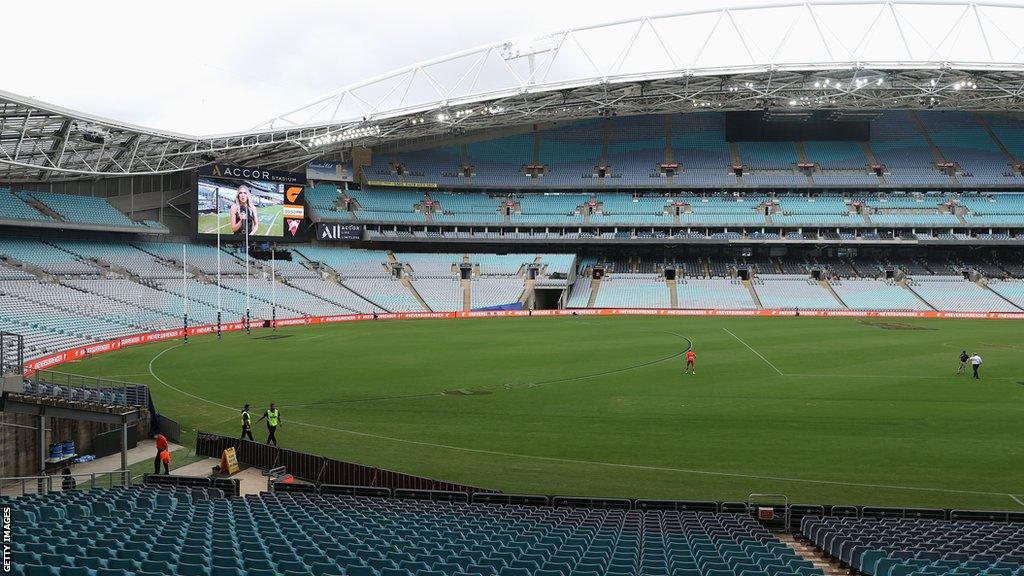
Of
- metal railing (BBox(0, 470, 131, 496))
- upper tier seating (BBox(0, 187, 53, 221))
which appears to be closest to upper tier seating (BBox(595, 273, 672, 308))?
upper tier seating (BBox(0, 187, 53, 221))

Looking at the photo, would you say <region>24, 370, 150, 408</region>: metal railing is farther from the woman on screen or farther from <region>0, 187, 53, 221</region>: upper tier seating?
the woman on screen

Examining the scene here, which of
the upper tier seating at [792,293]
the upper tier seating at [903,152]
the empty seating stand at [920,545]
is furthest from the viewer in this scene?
the upper tier seating at [903,152]

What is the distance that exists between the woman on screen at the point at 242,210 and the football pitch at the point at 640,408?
77.6ft

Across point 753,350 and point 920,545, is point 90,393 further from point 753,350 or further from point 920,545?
point 753,350

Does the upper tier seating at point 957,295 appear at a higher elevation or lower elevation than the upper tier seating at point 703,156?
lower

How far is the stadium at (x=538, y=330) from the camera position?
11258 millimetres

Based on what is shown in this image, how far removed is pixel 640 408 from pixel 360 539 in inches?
700

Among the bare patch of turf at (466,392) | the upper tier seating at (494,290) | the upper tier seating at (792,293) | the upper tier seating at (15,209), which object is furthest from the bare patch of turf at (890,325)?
the upper tier seating at (15,209)

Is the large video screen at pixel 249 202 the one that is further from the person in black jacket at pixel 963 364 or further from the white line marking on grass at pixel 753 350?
the person in black jacket at pixel 963 364

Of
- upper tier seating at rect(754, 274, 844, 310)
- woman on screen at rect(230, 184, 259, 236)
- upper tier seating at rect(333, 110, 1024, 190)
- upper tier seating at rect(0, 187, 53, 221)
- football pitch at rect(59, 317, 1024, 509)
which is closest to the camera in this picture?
football pitch at rect(59, 317, 1024, 509)

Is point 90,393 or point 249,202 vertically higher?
point 249,202

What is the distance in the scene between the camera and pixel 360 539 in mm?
9344

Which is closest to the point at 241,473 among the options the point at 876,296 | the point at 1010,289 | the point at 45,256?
the point at 45,256

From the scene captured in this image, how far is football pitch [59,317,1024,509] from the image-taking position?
698 inches
